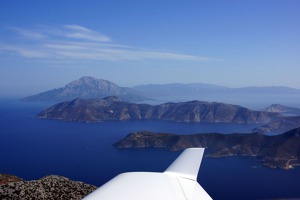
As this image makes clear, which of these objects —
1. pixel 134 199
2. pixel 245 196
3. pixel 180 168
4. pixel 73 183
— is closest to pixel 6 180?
pixel 73 183

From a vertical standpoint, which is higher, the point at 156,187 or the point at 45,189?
the point at 156,187

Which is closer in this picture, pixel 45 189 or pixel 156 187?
pixel 156 187

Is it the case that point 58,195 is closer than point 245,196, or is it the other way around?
point 58,195

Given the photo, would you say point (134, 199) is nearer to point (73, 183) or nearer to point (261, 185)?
point (73, 183)

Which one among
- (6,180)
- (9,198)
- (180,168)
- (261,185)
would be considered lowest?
(261,185)

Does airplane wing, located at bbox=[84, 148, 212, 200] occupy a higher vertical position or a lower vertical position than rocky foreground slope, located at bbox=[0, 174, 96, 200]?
higher
